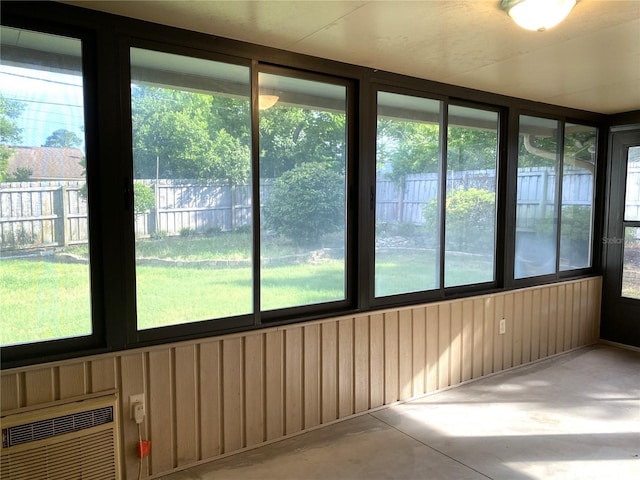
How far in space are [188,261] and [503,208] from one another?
2.68 metres

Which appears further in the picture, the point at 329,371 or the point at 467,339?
the point at 467,339

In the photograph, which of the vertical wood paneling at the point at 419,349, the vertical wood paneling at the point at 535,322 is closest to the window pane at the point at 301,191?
the vertical wood paneling at the point at 419,349

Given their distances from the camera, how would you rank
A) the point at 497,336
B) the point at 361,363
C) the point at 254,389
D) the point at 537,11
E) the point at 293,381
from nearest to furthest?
the point at 537,11 → the point at 254,389 → the point at 293,381 → the point at 361,363 → the point at 497,336

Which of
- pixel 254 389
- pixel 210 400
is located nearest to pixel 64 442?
pixel 210 400

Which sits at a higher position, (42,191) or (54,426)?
(42,191)

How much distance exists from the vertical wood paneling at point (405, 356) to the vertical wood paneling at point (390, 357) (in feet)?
0.13

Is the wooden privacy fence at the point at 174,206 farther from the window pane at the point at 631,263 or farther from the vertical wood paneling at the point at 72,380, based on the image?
the window pane at the point at 631,263

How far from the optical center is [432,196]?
11.4ft

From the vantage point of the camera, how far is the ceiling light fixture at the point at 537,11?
190 cm

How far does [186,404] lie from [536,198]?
3.42 metres

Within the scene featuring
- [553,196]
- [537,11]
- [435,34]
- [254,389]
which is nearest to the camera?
[537,11]

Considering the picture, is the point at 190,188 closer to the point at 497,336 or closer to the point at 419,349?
the point at 419,349

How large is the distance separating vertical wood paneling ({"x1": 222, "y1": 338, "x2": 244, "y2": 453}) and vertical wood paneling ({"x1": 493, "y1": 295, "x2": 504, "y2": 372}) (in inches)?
89.9

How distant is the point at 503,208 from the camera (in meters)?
3.88
